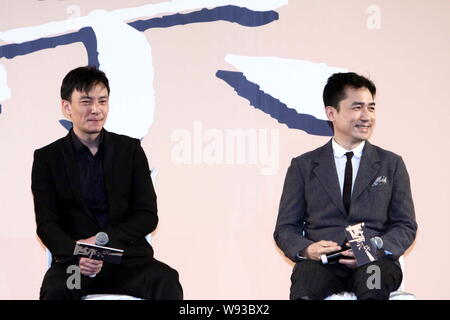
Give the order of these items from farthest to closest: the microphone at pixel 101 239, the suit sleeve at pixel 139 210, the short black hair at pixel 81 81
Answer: the short black hair at pixel 81 81 < the suit sleeve at pixel 139 210 < the microphone at pixel 101 239

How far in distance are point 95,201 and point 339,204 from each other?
3.98 feet

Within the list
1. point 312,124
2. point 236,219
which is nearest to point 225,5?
point 312,124

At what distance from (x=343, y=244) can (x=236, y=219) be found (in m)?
1.07

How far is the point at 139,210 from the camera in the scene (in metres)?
3.69

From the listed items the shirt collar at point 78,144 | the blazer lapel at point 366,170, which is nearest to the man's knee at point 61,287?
the shirt collar at point 78,144

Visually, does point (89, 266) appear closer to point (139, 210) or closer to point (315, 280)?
point (139, 210)

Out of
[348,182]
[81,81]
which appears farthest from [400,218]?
[81,81]

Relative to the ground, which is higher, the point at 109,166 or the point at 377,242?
the point at 109,166

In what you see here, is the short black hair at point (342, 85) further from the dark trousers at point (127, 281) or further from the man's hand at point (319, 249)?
the dark trousers at point (127, 281)

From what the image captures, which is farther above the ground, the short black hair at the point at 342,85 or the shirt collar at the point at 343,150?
the short black hair at the point at 342,85

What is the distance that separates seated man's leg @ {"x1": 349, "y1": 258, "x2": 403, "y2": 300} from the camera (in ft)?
10.6

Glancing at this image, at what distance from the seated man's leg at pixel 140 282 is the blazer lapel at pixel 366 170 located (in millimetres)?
980

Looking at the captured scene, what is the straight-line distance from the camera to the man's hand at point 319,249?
339 cm
